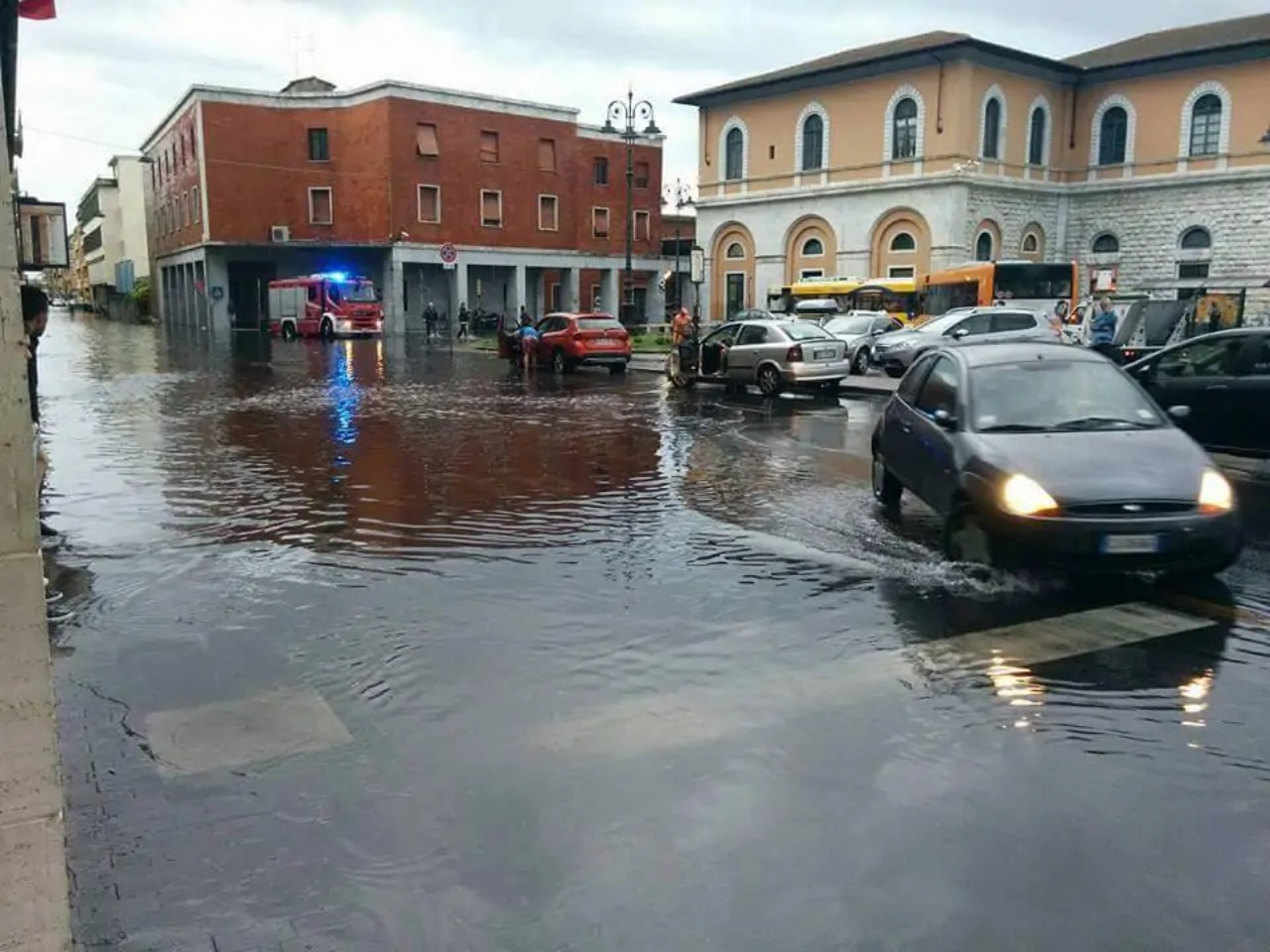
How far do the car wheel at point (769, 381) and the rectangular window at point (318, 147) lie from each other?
39.3m

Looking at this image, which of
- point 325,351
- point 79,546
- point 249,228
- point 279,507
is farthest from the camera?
point 249,228

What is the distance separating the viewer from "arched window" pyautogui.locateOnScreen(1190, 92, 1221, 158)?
147ft

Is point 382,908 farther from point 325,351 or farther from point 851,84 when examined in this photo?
point 851,84

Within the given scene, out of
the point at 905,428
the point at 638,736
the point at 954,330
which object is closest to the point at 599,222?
the point at 954,330

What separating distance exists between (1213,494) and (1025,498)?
114 centimetres

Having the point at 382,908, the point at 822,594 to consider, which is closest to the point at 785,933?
the point at 382,908

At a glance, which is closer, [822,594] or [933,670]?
[933,670]

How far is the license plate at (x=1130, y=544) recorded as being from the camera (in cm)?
629

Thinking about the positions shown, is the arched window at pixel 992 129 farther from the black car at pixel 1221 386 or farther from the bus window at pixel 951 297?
the black car at pixel 1221 386

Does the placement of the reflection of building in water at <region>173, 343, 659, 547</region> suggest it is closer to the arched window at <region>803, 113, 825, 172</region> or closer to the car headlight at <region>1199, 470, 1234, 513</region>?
the car headlight at <region>1199, 470, 1234, 513</region>

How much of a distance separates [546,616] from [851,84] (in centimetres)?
4650

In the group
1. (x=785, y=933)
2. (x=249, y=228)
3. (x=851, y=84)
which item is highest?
(x=851, y=84)

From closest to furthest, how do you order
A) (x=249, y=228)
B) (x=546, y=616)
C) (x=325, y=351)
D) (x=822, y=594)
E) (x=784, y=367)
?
(x=546, y=616), (x=822, y=594), (x=784, y=367), (x=325, y=351), (x=249, y=228)

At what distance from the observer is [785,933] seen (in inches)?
126
